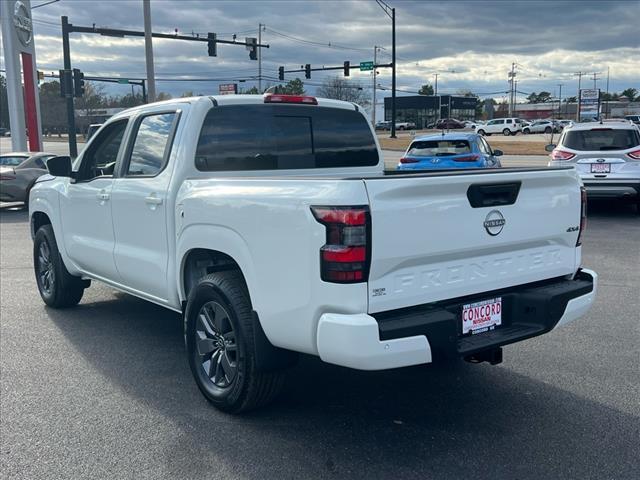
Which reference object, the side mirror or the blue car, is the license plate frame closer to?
the side mirror

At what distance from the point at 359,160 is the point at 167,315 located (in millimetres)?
2603

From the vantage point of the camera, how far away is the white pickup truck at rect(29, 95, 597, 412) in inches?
130

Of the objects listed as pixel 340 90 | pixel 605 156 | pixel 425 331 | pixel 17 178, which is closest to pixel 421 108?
pixel 340 90

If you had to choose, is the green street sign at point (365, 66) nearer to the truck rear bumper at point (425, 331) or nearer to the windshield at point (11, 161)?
the windshield at point (11, 161)

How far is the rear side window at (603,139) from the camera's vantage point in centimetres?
1273

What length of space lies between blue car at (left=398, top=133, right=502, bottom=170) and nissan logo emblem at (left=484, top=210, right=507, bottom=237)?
31.6ft

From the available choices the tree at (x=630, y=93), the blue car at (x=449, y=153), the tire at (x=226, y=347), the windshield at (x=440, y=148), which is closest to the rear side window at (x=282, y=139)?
the tire at (x=226, y=347)

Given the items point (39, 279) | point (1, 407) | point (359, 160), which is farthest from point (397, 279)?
point (39, 279)

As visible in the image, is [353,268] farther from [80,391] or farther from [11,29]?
[11,29]

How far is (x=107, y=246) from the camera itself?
5516 mm

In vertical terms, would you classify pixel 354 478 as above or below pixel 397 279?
below

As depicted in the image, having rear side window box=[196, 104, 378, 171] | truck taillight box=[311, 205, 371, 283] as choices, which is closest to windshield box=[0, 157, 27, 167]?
rear side window box=[196, 104, 378, 171]

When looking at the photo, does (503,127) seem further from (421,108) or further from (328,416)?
(328,416)

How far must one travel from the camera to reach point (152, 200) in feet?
15.6
